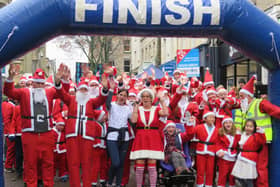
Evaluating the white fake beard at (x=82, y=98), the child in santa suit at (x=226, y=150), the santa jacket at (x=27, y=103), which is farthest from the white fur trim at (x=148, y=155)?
the santa jacket at (x=27, y=103)

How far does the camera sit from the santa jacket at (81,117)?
577 centimetres

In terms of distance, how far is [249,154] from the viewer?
5.73 metres

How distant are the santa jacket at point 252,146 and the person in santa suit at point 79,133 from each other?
2408 millimetres

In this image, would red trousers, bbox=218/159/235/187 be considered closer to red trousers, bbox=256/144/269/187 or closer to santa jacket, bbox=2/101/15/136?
red trousers, bbox=256/144/269/187

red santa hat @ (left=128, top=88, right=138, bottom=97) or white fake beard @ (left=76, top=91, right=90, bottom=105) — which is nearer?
white fake beard @ (left=76, top=91, right=90, bottom=105)

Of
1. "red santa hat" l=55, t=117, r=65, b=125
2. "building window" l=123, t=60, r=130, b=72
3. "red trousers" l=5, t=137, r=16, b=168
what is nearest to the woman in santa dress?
"red santa hat" l=55, t=117, r=65, b=125

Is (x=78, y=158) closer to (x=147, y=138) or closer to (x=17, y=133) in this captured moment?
(x=147, y=138)

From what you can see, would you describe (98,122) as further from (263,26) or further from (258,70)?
(258,70)

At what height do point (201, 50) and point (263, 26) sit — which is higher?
point (201, 50)

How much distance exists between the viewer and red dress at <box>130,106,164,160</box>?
5.94m

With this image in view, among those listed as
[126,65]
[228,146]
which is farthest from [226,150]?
[126,65]

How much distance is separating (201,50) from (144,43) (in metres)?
19.5

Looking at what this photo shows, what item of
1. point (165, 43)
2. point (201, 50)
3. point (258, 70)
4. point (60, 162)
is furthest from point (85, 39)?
point (60, 162)

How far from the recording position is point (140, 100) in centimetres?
655
